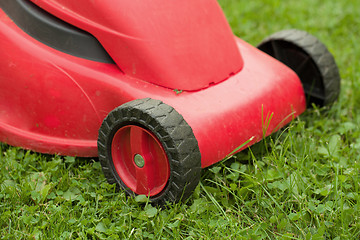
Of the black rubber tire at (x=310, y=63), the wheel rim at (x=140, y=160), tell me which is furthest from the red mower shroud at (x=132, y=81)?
the black rubber tire at (x=310, y=63)

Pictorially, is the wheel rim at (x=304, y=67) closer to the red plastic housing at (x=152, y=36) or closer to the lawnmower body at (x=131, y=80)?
the lawnmower body at (x=131, y=80)

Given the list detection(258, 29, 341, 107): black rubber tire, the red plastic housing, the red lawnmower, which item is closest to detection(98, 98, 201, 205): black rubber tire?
the red lawnmower

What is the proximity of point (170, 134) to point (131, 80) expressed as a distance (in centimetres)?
28

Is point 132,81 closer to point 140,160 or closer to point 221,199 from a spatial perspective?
point 140,160

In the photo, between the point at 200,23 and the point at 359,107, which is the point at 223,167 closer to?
the point at 200,23

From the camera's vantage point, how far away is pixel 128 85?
57.9 inches

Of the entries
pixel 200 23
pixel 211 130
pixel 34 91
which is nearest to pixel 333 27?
pixel 200 23

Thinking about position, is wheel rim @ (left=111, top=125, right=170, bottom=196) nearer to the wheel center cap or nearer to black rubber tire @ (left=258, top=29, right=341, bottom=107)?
the wheel center cap

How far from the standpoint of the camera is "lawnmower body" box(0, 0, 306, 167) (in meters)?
1.46

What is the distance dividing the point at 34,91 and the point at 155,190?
1.62 ft

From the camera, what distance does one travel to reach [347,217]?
1.33m

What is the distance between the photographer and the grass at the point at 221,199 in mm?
1333

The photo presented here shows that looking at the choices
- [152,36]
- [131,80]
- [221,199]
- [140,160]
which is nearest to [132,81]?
[131,80]

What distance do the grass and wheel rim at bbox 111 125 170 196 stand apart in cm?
5
